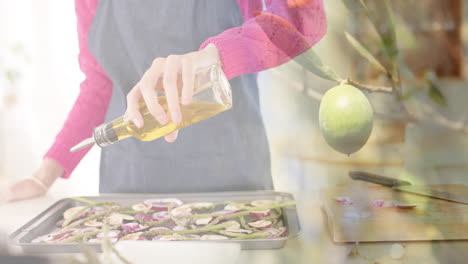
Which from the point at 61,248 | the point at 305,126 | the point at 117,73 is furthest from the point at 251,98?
the point at 61,248

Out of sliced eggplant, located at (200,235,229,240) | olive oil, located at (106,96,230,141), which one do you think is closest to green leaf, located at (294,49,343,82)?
olive oil, located at (106,96,230,141)

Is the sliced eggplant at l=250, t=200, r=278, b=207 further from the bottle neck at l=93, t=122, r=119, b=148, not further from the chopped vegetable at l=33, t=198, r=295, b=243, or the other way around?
the bottle neck at l=93, t=122, r=119, b=148

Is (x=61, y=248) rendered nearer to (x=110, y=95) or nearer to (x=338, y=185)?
(x=110, y=95)

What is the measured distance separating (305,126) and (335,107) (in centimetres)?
13

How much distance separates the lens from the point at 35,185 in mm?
732

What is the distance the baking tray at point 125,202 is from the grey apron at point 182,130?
0.02 m

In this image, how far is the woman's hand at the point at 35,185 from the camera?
729mm

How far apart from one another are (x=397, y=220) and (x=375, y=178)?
11 centimetres

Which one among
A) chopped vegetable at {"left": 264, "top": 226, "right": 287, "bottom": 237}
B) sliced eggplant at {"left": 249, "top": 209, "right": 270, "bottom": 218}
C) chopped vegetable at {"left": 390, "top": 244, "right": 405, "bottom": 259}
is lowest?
chopped vegetable at {"left": 390, "top": 244, "right": 405, "bottom": 259}

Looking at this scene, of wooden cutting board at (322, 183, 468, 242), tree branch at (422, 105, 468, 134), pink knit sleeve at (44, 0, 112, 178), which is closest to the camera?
tree branch at (422, 105, 468, 134)

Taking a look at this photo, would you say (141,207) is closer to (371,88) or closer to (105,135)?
(105,135)

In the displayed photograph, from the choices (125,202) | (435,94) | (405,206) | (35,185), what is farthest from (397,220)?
(35,185)

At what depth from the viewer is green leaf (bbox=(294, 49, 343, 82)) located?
2.00 ft

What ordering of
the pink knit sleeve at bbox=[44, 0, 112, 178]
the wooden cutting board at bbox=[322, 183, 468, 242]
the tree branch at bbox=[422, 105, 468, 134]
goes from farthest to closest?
the pink knit sleeve at bbox=[44, 0, 112, 178] < the wooden cutting board at bbox=[322, 183, 468, 242] < the tree branch at bbox=[422, 105, 468, 134]
